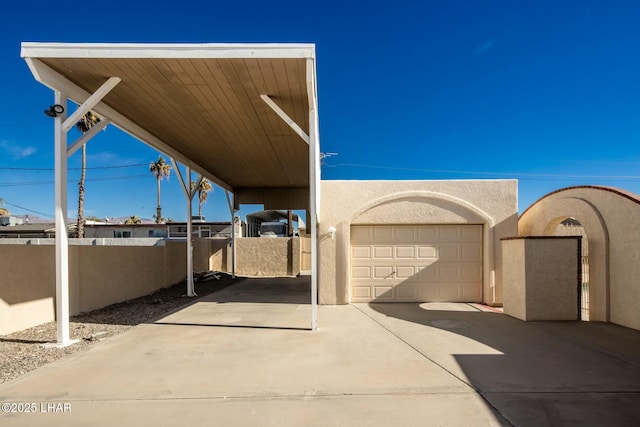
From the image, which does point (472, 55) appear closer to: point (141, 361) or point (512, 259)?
point (512, 259)

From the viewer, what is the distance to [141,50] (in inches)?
221

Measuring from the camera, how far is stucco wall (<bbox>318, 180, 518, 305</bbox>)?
9625 millimetres

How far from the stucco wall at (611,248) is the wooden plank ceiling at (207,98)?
20.3 feet

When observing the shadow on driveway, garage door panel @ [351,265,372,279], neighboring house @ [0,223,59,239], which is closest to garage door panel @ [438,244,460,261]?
the shadow on driveway

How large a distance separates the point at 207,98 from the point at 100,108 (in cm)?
210

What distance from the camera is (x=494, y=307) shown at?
940cm

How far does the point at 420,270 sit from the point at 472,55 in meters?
8.24

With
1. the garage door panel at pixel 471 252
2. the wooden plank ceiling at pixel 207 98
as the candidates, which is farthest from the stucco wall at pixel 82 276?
the garage door panel at pixel 471 252

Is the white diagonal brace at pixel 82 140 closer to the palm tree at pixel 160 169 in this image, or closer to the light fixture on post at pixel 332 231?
the light fixture on post at pixel 332 231

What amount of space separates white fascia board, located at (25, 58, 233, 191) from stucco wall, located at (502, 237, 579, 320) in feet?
28.4

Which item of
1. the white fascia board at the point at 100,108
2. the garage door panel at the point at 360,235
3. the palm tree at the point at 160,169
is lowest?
the garage door panel at the point at 360,235

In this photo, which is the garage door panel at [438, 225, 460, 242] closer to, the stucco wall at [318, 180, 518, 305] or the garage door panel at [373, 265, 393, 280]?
the stucco wall at [318, 180, 518, 305]

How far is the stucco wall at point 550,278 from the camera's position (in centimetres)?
770

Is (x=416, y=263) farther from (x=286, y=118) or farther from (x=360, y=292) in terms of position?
(x=286, y=118)
